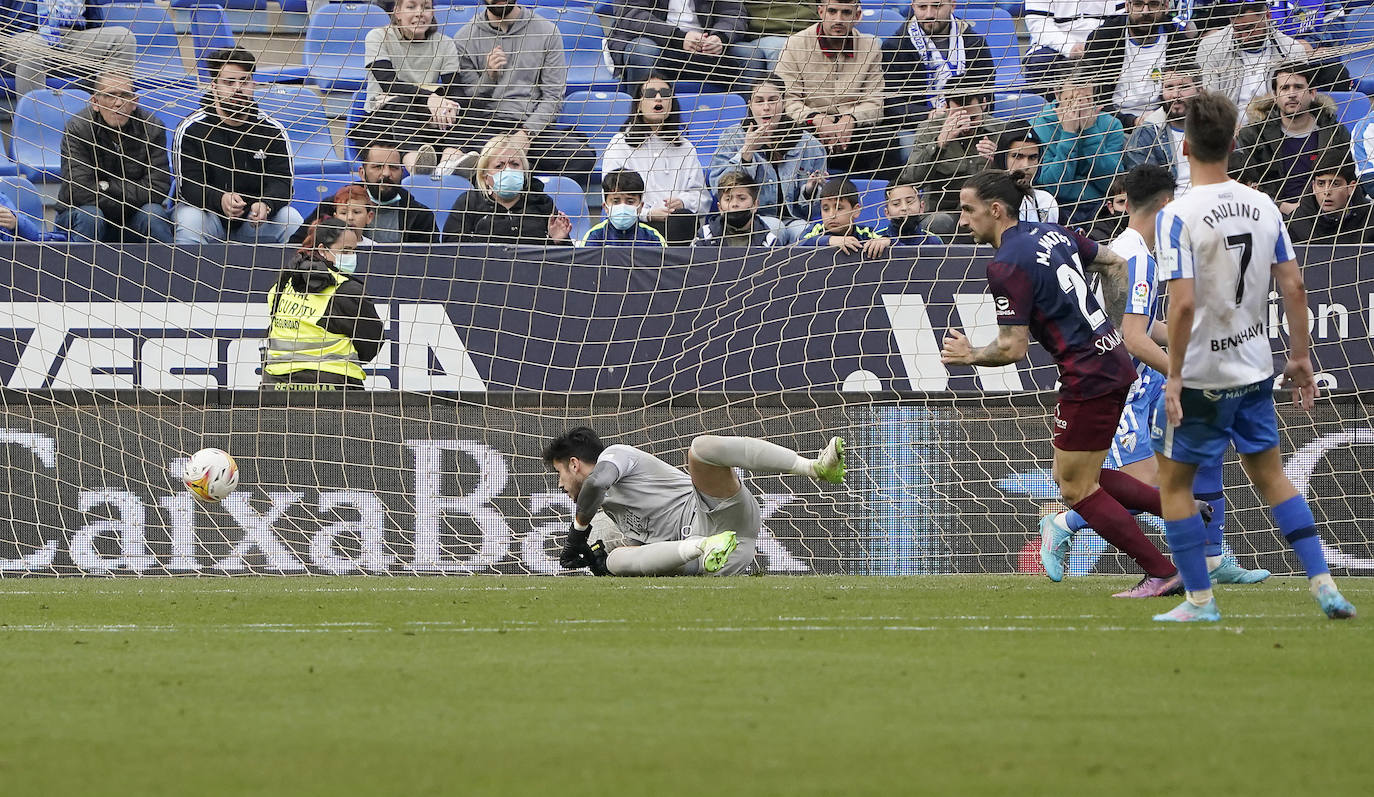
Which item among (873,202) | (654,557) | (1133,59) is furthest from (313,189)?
(1133,59)

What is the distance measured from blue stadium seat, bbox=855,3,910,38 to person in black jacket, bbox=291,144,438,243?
3.17m

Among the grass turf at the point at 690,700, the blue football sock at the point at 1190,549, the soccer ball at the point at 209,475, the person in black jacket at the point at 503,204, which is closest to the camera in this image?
the grass turf at the point at 690,700

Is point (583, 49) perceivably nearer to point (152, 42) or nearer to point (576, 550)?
point (152, 42)

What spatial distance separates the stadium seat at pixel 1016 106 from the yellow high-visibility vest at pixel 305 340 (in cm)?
424

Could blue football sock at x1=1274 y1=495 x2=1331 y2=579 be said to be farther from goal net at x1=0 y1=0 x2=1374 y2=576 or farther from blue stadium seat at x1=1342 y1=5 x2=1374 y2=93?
blue stadium seat at x1=1342 y1=5 x2=1374 y2=93

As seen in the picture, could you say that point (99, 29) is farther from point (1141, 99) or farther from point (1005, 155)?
point (1141, 99)

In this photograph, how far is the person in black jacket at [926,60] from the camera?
1088 centimetres

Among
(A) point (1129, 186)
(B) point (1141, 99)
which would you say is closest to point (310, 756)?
(A) point (1129, 186)

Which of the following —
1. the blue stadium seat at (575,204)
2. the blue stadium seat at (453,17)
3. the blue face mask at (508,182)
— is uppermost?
the blue stadium seat at (453,17)

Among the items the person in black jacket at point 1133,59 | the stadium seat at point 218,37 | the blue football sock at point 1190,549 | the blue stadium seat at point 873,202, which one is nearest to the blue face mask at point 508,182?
the stadium seat at point 218,37

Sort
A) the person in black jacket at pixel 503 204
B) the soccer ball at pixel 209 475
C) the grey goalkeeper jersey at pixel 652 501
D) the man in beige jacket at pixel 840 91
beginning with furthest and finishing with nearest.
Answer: the person in black jacket at pixel 503 204 < the man in beige jacket at pixel 840 91 < the grey goalkeeper jersey at pixel 652 501 < the soccer ball at pixel 209 475

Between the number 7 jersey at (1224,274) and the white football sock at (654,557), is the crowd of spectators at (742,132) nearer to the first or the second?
the white football sock at (654,557)

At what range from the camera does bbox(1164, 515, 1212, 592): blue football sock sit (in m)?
Result: 5.33

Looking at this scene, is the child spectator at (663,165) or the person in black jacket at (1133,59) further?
the child spectator at (663,165)
